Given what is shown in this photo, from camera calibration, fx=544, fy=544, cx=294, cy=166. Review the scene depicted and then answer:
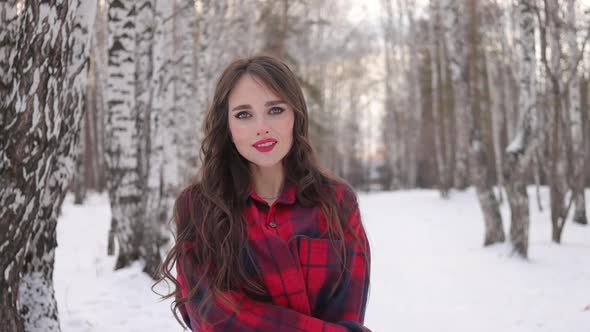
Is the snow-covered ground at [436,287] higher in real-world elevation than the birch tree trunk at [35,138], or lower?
lower

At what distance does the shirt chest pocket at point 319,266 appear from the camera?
1.88 m

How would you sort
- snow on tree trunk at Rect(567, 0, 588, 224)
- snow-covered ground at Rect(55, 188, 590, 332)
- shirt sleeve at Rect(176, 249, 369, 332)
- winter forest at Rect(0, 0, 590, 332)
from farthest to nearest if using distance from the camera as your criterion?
snow on tree trunk at Rect(567, 0, 588, 224) → snow-covered ground at Rect(55, 188, 590, 332) → winter forest at Rect(0, 0, 590, 332) → shirt sleeve at Rect(176, 249, 369, 332)

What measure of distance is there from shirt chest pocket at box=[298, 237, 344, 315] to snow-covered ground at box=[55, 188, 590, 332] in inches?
111

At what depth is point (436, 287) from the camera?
249 inches

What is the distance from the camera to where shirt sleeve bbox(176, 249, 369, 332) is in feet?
5.74

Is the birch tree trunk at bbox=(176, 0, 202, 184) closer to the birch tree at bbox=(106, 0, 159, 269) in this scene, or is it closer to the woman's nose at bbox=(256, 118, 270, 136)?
the birch tree at bbox=(106, 0, 159, 269)

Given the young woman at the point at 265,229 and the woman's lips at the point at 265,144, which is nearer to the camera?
the young woman at the point at 265,229

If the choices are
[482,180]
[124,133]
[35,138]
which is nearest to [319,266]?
[35,138]

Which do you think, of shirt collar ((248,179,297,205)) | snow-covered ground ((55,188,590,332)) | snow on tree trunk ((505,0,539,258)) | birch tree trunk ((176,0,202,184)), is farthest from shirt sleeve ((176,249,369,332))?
snow on tree trunk ((505,0,539,258))

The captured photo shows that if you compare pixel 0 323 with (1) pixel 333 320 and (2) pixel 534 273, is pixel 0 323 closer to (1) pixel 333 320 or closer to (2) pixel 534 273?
(1) pixel 333 320

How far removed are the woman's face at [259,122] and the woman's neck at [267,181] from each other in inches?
5.1

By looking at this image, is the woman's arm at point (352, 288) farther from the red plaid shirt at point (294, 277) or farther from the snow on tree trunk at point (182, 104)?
the snow on tree trunk at point (182, 104)

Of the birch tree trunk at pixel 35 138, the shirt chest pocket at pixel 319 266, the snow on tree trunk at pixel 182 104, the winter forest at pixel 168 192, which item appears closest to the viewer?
the shirt chest pocket at pixel 319 266

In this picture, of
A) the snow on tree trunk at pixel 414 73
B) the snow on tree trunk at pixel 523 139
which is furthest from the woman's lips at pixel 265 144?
the snow on tree trunk at pixel 414 73
